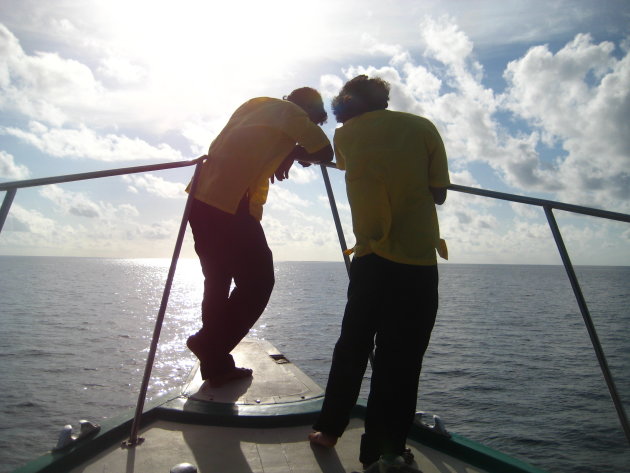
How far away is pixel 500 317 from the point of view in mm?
35500

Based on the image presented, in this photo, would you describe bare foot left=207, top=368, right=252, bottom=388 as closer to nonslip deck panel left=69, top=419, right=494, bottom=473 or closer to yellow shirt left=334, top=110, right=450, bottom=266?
nonslip deck panel left=69, top=419, right=494, bottom=473

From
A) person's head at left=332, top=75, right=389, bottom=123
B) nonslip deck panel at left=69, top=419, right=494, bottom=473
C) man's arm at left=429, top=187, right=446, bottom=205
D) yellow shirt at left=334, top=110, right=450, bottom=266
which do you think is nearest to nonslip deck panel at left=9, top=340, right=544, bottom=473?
nonslip deck panel at left=69, top=419, right=494, bottom=473

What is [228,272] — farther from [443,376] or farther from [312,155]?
[443,376]

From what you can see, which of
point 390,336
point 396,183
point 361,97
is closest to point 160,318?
point 390,336

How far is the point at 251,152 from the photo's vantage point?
2.77m

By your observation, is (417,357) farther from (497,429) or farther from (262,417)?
(497,429)

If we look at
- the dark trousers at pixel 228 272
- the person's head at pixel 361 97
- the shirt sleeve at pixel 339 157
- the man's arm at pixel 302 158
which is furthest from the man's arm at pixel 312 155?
the dark trousers at pixel 228 272

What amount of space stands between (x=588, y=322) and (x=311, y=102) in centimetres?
192

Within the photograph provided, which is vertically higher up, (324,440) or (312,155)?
(312,155)

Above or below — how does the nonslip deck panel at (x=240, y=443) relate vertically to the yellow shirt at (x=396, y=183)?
below

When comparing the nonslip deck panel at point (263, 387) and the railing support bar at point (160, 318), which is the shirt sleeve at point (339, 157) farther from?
the nonslip deck panel at point (263, 387)

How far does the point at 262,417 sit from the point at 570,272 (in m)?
1.65

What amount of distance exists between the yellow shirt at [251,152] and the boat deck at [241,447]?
1103mm

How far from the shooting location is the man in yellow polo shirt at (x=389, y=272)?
6.62 feet
